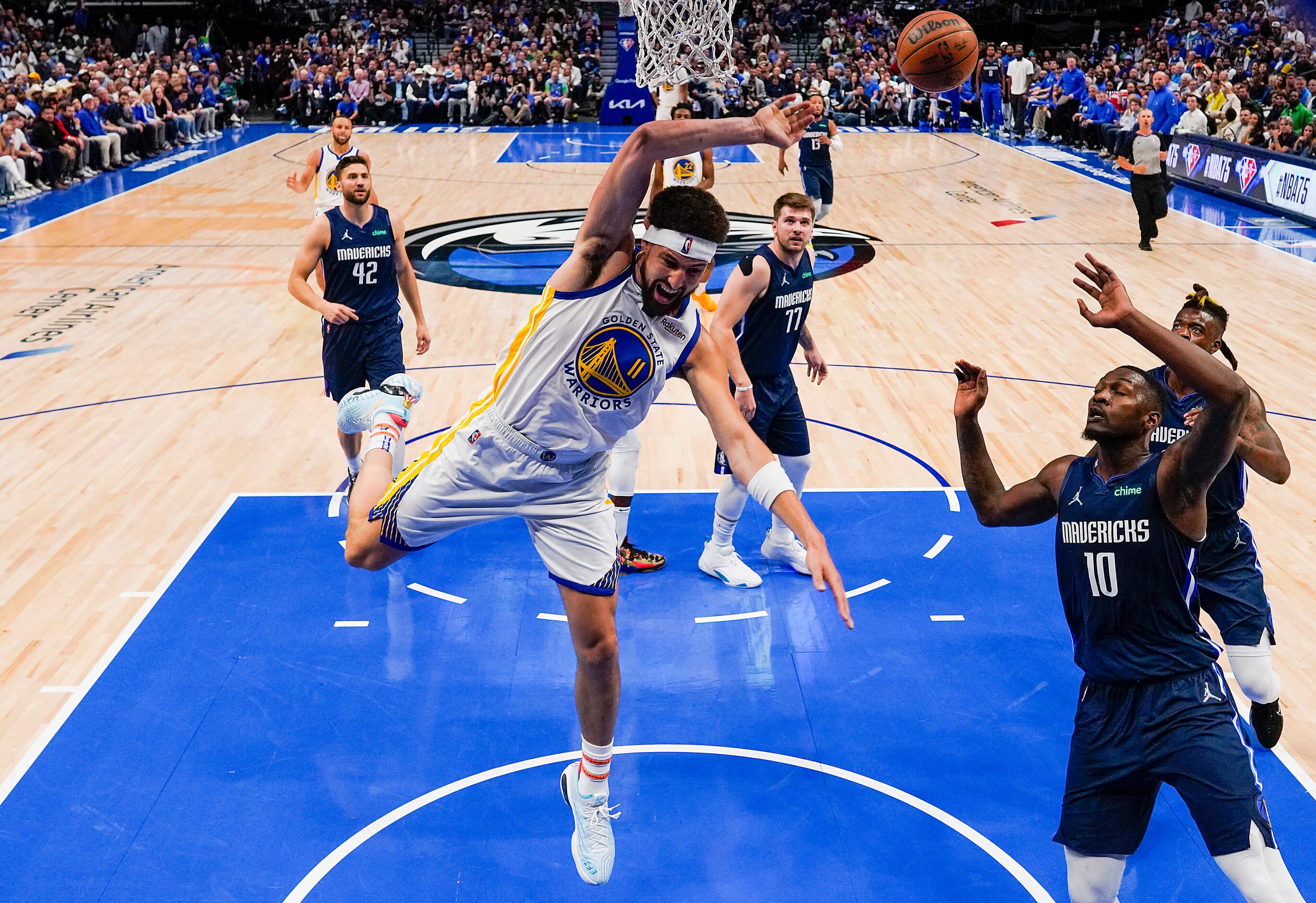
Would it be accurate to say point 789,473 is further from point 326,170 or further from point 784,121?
point 326,170

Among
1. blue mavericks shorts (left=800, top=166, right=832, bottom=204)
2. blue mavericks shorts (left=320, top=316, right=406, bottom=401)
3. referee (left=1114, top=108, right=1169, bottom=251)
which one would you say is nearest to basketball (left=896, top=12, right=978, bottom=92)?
blue mavericks shorts (left=320, top=316, right=406, bottom=401)

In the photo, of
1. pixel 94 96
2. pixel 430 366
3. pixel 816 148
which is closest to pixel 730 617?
pixel 430 366

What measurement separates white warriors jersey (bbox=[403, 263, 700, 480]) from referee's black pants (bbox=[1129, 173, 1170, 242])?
39.6ft

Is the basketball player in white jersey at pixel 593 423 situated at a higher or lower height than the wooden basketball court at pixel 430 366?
higher

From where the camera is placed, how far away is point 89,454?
8289 mm

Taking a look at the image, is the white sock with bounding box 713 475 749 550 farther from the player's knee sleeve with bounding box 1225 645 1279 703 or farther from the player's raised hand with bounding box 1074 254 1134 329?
the player's raised hand with bounding box 1074 254 1134 329

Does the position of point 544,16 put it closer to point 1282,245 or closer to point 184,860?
point 1282,245

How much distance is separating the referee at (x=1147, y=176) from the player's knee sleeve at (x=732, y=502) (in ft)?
31.1

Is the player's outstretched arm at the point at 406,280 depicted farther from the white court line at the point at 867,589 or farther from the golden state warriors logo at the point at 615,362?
the golden state warriors logo at the point at 615,362

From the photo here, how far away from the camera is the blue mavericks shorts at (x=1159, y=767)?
3316 millimetres

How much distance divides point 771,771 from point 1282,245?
43.6 ft

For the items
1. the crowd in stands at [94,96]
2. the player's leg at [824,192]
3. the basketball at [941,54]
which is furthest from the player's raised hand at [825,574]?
the crowd in stands at [94,96]

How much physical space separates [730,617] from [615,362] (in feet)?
8.26

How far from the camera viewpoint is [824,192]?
1591 cm
